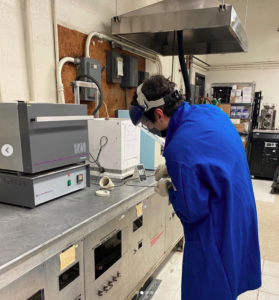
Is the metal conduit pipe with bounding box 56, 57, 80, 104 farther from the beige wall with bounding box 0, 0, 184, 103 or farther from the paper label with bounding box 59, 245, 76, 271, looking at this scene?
the paper label with bounding box 59, 245, 76, 271

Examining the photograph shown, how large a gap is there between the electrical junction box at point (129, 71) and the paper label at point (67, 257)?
6.30 ft

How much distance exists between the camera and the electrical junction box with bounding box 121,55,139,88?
8.34ft

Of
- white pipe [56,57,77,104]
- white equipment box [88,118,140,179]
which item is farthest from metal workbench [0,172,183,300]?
white pipe [56,57,77,104]

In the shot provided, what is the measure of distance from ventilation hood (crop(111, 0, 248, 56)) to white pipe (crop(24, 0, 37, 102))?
32.9 inches

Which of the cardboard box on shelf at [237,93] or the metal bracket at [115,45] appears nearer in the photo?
the metal bracket at [115,45]

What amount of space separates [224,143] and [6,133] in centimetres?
95

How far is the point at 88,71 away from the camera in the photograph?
200cm

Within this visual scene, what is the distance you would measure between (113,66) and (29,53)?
0.90 m

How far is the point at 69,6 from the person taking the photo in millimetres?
1912

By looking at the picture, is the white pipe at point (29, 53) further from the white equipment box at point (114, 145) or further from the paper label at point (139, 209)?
the paper label at point (139, 209)

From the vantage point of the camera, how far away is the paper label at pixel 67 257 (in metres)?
0.97

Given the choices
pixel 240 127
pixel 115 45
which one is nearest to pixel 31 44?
pixel 115 45

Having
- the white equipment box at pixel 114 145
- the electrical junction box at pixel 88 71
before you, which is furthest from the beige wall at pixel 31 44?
the white equipment box at pixel 114 145

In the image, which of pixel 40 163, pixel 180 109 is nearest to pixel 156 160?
pixel 180 109
